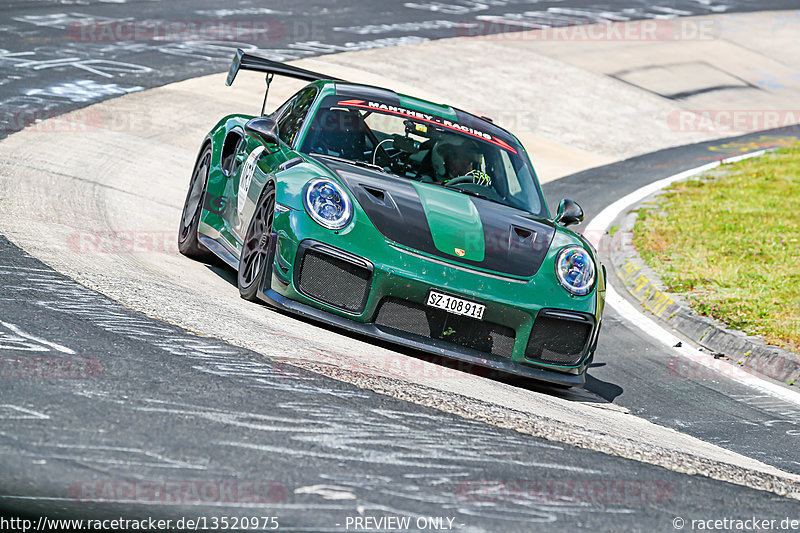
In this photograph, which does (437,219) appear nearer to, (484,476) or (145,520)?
(484,476)

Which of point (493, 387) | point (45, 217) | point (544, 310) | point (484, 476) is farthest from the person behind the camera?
point (45, 217)

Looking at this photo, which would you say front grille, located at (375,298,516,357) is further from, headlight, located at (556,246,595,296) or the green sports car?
headlight, located at (556,246,595,296)

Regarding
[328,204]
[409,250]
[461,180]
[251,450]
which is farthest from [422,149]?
[251,450]

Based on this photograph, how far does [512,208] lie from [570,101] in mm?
12398

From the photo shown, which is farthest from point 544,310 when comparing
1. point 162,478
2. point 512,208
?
point 162,478

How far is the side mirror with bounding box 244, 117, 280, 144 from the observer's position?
258 inches

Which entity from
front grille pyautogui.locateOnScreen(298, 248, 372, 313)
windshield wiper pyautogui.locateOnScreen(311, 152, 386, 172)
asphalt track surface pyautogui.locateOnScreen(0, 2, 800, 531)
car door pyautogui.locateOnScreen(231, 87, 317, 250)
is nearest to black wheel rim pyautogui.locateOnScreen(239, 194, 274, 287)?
car door pyautogui.locateOnScreen(231, 87, 317, 250)

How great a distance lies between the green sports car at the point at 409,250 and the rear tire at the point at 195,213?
0.55 m

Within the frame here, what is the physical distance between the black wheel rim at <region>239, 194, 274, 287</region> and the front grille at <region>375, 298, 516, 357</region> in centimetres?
77

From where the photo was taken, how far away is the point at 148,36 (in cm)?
1822

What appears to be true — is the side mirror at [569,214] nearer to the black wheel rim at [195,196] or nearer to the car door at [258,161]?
the car door at [258,161]

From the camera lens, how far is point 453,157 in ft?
22.7

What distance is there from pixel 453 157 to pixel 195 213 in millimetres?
1907

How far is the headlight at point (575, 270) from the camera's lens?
580 centimetres
